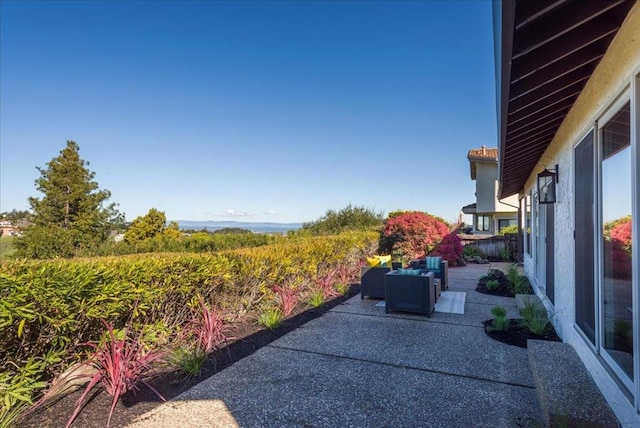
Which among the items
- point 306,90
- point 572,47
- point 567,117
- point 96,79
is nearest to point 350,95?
point 306,90

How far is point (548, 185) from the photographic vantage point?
566cm

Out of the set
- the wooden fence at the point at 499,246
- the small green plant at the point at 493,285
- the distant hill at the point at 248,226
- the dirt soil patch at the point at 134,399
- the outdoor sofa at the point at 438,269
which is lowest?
the dirt soil patch at the point at 134,399

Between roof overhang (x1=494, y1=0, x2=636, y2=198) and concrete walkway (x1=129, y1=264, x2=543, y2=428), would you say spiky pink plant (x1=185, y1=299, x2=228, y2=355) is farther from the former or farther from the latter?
roof overhang (x1=494, y1=0, x2=636, y2=198)

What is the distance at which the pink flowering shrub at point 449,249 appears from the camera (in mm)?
13078

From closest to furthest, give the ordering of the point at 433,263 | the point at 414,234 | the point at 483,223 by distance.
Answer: the point at 433,263, the point at 414,234, the point at 483,223

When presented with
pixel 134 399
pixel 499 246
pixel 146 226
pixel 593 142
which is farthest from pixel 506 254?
pixel 146 226

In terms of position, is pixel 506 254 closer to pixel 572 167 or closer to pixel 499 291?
pixel 499 291

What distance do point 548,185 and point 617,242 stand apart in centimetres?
350

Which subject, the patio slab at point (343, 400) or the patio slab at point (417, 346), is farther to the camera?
the patio slab at point (417, 346)

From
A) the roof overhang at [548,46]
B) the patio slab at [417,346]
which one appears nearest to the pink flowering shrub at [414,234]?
the patio slab at [417,346]

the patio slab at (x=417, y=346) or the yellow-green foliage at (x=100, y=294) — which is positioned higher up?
the yellow-green foliage at (x=100, y=294)

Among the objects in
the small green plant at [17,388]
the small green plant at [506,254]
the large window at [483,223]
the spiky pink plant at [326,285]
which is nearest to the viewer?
the small green plant at [17,388]

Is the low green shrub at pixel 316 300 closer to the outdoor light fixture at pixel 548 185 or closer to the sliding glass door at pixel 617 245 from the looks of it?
the outdoor light fixture at pixel 548 185

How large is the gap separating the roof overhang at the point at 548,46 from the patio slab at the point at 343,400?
280cm
